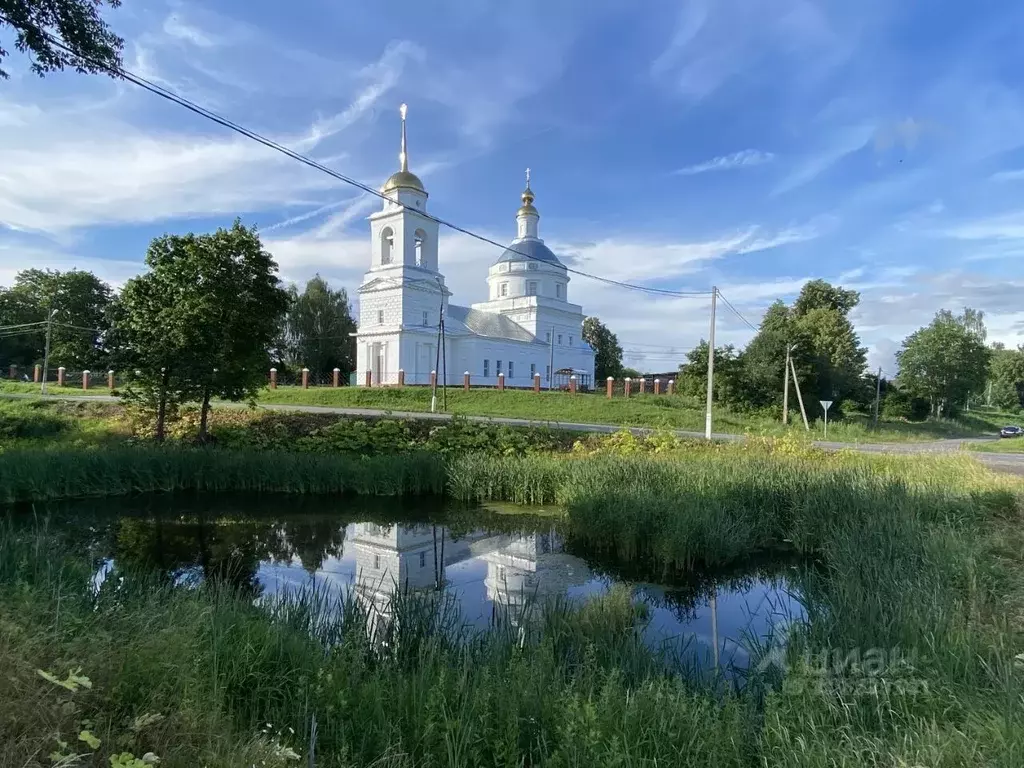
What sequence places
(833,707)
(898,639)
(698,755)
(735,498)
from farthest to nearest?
1. (735,498)
2. (898,639)
3. (833,707)
4. (698,755)

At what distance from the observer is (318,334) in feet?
165

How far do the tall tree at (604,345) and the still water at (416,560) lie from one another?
51.2 m

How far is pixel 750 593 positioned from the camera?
771cm

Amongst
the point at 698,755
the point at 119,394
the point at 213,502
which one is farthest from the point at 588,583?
the point at 119,394

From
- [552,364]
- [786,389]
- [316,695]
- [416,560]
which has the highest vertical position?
[552,364]

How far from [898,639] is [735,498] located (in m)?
5.79

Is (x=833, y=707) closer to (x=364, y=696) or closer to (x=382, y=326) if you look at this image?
(x=364, y=696)

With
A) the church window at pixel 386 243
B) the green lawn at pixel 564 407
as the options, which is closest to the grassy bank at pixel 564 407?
the green lawn at pixel 564 407

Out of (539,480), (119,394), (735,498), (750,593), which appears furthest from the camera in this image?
(119,394)

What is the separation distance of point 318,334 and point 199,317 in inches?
1437

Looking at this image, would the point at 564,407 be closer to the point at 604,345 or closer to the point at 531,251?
the point at 531,251

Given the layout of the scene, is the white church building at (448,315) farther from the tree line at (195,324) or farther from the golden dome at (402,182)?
the tree line at (195,324)

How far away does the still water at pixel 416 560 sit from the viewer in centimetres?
666

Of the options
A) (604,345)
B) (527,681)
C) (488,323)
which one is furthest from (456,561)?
(604,345)
